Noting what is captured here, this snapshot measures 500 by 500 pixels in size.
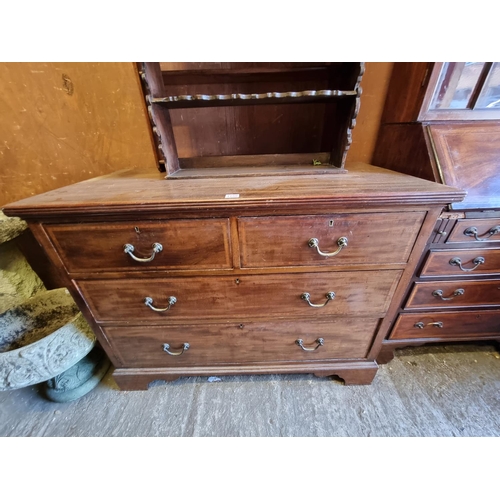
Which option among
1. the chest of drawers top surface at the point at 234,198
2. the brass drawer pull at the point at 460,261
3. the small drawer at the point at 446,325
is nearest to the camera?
the chest of drawers top surface at the point at 234,198

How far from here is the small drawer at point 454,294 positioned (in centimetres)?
A: 92

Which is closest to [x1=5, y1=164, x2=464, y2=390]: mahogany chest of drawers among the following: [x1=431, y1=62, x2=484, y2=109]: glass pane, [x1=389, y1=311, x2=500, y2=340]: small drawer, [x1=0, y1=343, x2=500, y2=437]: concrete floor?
[x1=389, y1=311, x2=500, y2=340]: small drawer

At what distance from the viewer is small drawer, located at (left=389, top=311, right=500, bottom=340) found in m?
1.00

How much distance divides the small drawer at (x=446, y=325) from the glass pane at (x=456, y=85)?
0.89 m

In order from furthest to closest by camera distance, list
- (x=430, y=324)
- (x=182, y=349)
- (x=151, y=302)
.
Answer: (x=430, y=324) → (x=182, y=349) → (x=151, y=302)

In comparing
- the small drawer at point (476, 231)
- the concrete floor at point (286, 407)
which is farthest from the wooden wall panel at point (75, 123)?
the concrete floor at point (286, 407)

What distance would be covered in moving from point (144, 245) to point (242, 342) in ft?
1.89

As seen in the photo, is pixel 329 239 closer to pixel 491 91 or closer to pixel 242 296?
pixel 242 296

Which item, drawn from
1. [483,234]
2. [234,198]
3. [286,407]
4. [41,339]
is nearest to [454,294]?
[483,234]

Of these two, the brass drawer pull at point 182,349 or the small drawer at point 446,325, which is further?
the small drawer at point 446,325

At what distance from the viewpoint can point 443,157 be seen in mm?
803

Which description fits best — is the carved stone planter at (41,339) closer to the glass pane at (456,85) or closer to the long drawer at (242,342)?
the long drawer at (242,342)

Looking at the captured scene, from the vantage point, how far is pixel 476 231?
2.60 feet

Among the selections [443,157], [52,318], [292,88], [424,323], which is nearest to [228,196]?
[292,88]
